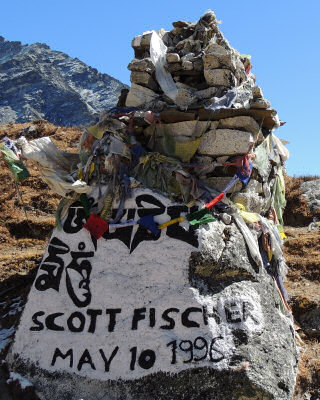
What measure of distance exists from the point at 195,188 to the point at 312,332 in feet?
9.70

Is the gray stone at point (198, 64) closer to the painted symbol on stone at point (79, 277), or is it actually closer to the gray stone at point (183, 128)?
the gray stone at point (183, 128)

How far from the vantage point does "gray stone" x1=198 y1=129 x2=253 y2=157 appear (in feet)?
20.2

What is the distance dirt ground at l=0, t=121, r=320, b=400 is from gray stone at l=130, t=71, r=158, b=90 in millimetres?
2153

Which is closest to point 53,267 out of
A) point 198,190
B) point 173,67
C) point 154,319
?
point 154,319

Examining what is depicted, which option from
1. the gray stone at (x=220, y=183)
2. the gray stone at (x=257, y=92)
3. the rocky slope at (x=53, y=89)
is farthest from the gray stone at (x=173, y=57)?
the rocky slope at (x=53, y=89)

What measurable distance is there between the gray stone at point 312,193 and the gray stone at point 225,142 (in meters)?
6.97

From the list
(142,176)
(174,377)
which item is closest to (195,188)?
(142,176)

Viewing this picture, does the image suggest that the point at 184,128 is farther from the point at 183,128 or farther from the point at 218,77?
the point at 218,77

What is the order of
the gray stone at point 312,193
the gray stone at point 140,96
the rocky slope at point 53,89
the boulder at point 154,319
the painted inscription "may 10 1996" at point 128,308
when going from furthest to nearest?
the rocky slope at point 53,89
the gray stone at point 312,193
the gray stone at point 140,96
the painted inscription "may 10 1996" at point 128,308
the boulder at point 154,319

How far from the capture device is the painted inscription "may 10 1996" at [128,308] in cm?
511

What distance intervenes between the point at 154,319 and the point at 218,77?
10.5 ft

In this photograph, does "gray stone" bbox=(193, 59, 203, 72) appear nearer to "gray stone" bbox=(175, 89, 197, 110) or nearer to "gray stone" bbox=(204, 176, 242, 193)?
"gray stone" bbox=(175, 89, 197, 110)

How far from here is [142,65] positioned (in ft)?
22.2

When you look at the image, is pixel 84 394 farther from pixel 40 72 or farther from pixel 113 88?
pixel 40 72
